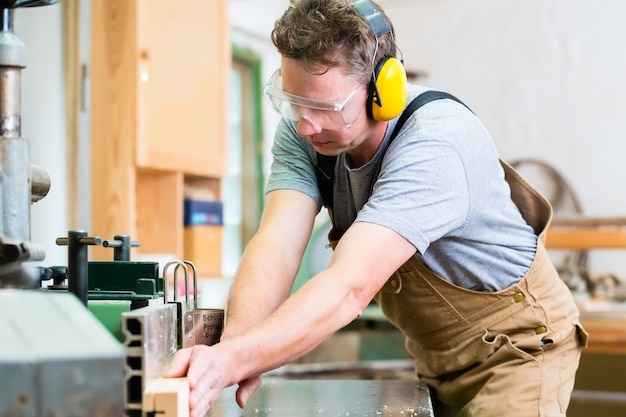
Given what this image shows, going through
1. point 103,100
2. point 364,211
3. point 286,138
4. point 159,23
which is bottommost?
point 364,211

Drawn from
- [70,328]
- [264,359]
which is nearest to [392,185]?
[264,359]

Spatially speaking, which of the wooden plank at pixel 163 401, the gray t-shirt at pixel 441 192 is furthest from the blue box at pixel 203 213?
the wooden plank at pixel 163 401

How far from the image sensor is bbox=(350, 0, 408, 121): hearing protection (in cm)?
144

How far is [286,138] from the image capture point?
1.71 metres

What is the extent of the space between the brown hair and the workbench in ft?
→ 2.01

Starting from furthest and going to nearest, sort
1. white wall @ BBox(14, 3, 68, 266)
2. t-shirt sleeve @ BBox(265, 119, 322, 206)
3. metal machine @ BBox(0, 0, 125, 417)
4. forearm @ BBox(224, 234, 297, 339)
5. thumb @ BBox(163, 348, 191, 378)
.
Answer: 1. white wall @ BBox(14, 3, 68, 266)
2. t-shirt sleeve @ BBox(265, 119, 322, 206)
3. forearm @ BBox(224, 234, 297, 339)
4. thumb @ BBox(163, 348, 191, 378)
5. metal machine @ BBox(0, 0, 125, 417)

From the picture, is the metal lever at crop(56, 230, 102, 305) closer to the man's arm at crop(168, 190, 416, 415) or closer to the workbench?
the man's arm at crop(168, 190, 416, 415)

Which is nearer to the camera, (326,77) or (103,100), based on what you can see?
(326,77)

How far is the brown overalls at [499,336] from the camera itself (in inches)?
61.0

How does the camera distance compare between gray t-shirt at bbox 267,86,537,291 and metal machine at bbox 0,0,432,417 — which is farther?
gray t-shirt at bbox 267,86,537,291

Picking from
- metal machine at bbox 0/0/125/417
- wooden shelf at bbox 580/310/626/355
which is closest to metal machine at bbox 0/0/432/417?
metal machine at bbox 0/0/125/417

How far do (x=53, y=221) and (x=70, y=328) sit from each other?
2147 mm

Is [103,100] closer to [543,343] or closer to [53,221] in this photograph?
[53,221]

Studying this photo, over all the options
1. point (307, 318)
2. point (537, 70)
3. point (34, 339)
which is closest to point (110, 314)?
point (307, 318)
